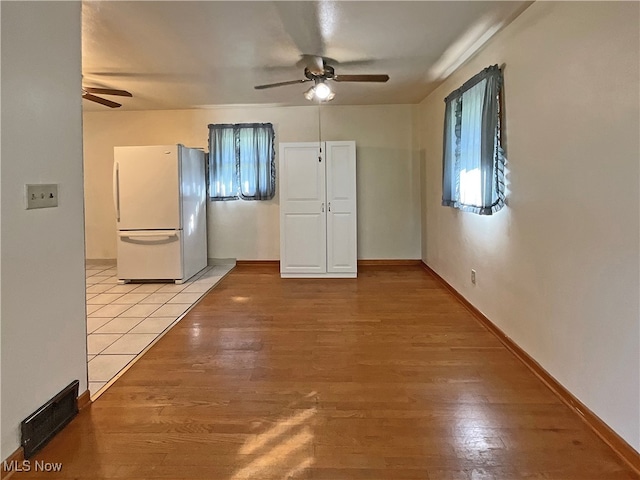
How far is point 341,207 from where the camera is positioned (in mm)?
5523

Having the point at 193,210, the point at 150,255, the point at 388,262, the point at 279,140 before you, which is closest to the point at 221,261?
the point at 193,210

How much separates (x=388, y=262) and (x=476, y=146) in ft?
9.88

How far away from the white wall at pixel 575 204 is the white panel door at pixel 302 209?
8.27ft

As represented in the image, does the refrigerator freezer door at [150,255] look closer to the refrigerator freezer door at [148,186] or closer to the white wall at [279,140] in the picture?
the refrigerator freezer door at [148,186]

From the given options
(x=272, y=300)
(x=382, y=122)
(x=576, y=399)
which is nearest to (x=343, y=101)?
(x=382, y=122)

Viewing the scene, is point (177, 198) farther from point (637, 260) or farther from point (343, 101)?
point (637, 260)

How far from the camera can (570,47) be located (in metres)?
2.21

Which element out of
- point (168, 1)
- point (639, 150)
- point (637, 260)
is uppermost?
point (168, 1)

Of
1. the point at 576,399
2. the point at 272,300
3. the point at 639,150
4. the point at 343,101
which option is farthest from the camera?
the point at 343,101

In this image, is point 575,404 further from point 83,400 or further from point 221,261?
point 221,261

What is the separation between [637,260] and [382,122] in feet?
15.4

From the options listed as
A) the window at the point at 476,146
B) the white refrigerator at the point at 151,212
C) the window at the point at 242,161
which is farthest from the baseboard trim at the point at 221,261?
the window at the point at 476,146

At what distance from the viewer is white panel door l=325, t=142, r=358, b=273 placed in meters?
5.44

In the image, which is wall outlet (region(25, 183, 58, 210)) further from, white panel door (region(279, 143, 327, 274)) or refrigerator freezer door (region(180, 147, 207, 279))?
white panel door (region(279, 143, 327, 274))
